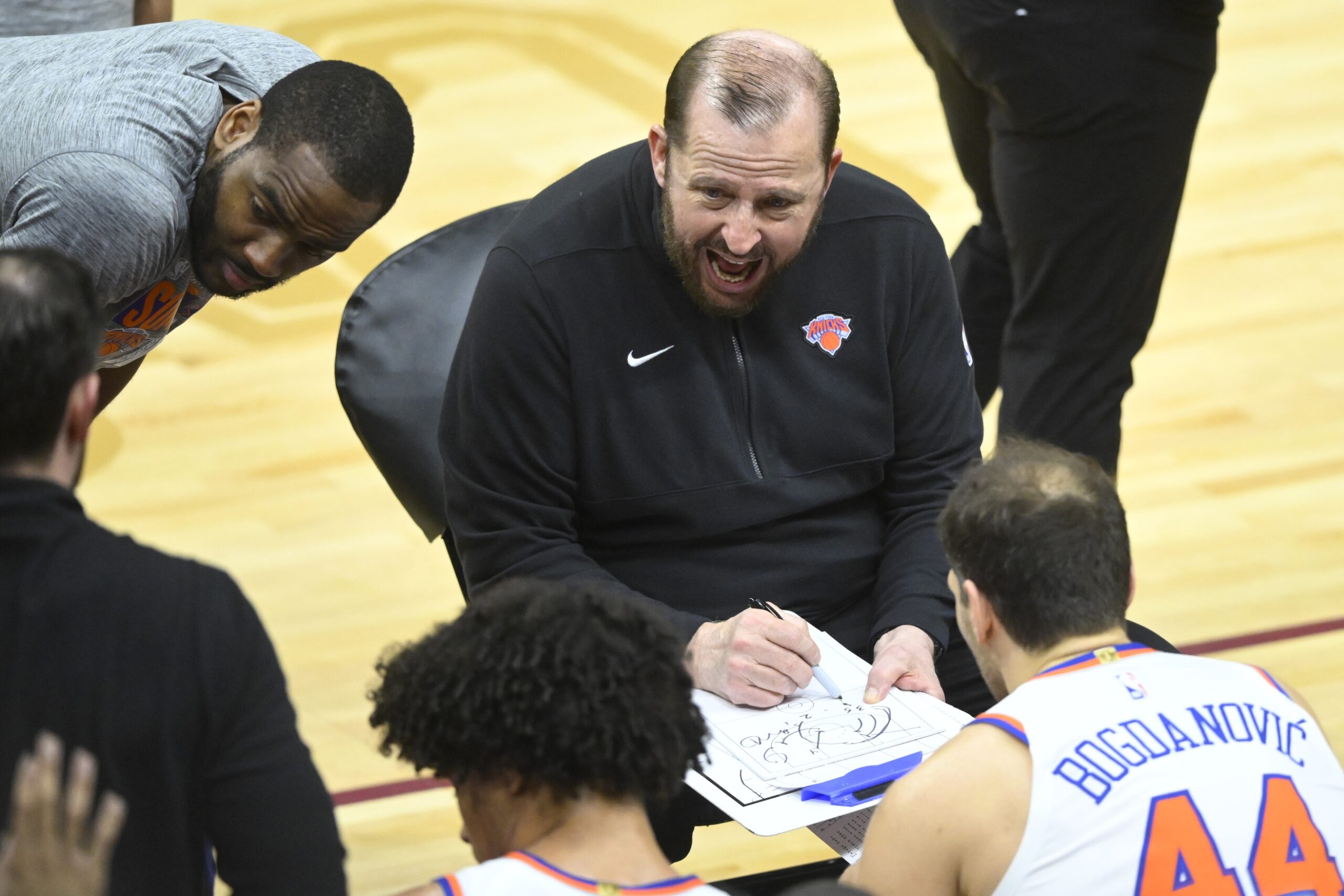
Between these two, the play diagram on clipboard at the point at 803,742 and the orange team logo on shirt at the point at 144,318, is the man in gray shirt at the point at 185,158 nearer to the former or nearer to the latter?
the orange team logo on shirt at the point at 144,318

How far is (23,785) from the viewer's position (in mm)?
1306

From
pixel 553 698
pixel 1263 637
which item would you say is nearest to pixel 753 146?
pixel 553 698

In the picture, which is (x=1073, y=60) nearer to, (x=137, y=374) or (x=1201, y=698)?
(x=1201, y=698)

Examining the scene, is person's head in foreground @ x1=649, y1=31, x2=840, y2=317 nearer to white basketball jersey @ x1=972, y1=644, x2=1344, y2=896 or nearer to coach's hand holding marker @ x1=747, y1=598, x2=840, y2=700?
coach's hand holding marker @ x1=747, y1=598, x2=840, y2=700

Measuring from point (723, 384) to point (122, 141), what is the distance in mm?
941

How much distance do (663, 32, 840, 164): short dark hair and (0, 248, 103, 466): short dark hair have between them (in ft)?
3.81

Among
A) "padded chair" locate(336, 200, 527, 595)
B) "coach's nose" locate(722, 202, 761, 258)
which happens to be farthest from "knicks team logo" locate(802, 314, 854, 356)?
"padded chair" locate(336, 200, 527, 595)

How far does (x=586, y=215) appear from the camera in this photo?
2.63 metres

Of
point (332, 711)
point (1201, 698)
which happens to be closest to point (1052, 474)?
point (1201, 698)

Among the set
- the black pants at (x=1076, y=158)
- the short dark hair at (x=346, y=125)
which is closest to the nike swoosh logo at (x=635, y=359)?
the short dark hair at (x=346, y=125)

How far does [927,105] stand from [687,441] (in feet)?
12.5

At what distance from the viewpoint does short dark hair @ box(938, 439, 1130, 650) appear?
188 cm

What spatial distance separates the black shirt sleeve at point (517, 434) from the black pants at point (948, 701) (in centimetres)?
30

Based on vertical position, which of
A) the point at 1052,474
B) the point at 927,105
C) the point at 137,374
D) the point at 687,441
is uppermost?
the point at 1052,474
